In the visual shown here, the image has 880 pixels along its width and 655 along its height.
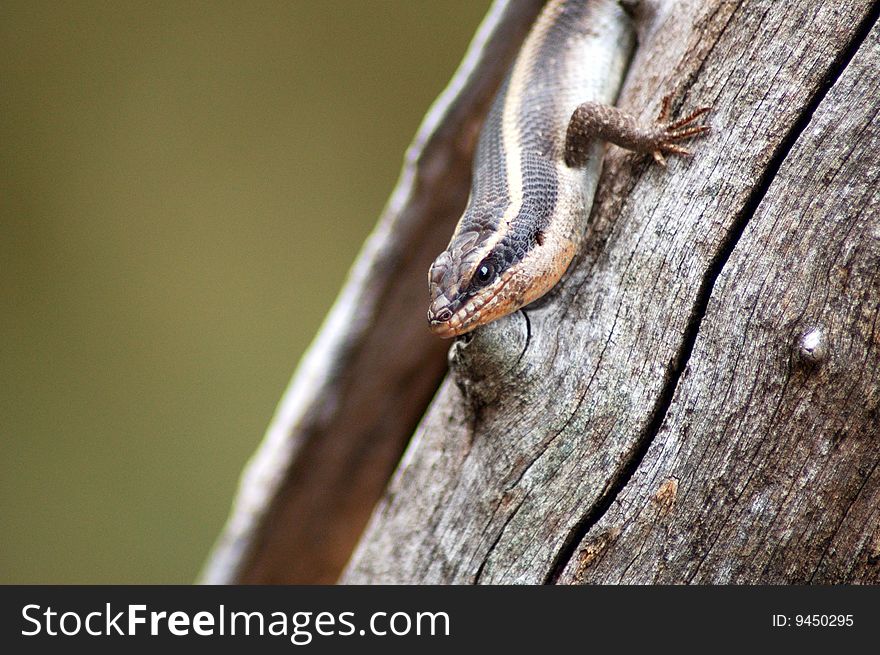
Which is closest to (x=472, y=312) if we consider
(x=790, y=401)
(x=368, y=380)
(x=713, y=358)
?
(x=713, y=358)

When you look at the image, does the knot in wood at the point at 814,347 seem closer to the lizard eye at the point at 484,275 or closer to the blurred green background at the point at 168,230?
the lizard eye at the point at 484,275

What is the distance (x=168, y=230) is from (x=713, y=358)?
594 cm

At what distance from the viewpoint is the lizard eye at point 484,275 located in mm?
2463

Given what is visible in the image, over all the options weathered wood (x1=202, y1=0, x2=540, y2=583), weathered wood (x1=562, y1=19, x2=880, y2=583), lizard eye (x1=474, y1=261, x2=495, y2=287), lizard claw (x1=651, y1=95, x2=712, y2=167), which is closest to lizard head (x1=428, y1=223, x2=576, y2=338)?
lizard eye (x1=474, y1=261, x2=495, y2=287)

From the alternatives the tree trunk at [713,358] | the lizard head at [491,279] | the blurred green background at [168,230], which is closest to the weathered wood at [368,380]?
the lizard head at [491,279]

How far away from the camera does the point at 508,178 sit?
8.89 ft

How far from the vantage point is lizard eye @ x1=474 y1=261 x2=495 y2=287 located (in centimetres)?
246

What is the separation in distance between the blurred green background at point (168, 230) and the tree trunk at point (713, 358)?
495cm

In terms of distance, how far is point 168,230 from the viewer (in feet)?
22.9

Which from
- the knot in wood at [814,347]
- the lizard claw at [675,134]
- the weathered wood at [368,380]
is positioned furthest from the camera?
the weathered wood at [368,380]

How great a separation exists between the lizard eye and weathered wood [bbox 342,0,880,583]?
0.17 m

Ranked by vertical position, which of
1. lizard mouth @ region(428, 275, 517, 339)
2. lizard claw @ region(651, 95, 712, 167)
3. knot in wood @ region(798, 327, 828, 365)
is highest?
lizard claw @ region(651, 95, 712, 167)

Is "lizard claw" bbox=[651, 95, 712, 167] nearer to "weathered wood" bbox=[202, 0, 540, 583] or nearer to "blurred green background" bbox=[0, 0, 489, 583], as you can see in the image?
"weathered wood" bbox=[202, 0, 540, 583]

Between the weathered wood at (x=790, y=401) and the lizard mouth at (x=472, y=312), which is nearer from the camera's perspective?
the weathered wood at (x=790, y=401)
